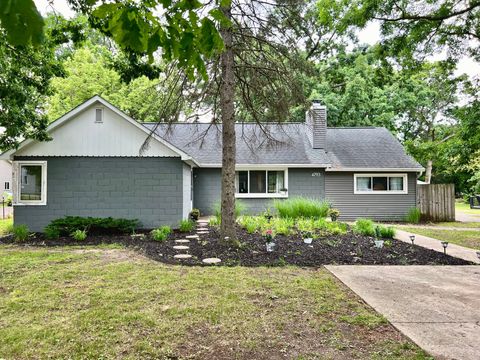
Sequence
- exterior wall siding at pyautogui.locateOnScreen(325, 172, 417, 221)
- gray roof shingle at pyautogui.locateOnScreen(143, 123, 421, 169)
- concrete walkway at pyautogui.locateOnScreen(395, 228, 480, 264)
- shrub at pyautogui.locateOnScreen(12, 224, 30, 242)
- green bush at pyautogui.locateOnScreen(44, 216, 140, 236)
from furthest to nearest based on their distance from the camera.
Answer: exterior wall siding at pyautogui.locateOnScreen(325, 172, 417, 221)
gray roof shingle at pyautogui.locateOnScreen(143, 123, 421, 169)
green bush at pyautogui.locateOnScreen(44, 216, 140, 236)
shrub at pyautogui.locateOnScreen(12, 224, 30, 242)
concrete walkway at pyautogui.locateOnScreen(395, 228, 480, 264)

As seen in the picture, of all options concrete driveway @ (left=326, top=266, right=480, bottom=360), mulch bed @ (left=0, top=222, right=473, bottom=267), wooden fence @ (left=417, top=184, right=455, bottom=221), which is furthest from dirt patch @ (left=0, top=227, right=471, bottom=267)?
wooden fence @ (left=417, top=184, right=455, bottom=221)

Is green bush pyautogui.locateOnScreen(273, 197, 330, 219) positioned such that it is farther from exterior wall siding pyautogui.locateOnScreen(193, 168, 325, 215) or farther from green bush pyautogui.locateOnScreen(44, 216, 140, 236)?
green bush pyautogui.locateOnScreen(44, 216, 140, 236)

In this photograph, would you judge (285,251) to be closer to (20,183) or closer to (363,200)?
(20,183)

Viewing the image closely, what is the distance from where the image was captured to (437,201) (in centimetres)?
1441

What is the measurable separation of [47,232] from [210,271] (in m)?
5.95

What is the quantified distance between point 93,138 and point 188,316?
8.06 meters

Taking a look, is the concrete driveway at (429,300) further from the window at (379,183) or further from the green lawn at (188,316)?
the window at (379,183)

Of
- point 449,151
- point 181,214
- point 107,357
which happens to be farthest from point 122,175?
point 449,151

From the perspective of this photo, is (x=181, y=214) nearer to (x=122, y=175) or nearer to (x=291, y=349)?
(x=122, y=175)

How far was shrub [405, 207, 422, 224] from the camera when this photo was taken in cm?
1416

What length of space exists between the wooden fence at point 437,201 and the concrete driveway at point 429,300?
984 cm

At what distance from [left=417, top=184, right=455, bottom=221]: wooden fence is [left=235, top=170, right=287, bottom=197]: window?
254 inches

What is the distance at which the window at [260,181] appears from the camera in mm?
15016

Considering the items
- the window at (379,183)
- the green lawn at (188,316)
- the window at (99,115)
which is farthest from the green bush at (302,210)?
the window at (99,115)
